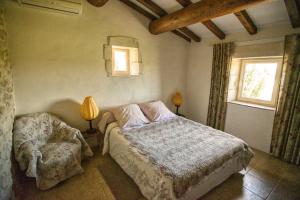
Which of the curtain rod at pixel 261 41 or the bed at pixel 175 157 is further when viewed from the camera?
the curtain rod at pixel 261 41

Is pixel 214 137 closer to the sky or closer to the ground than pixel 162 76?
closer to the ground

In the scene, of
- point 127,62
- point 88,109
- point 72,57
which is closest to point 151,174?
point 88,109

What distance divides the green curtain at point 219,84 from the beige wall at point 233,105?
0.13 metres

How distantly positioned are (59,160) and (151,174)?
3.65 feet

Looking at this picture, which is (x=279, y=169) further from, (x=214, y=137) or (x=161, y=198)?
(x=161, y=198)

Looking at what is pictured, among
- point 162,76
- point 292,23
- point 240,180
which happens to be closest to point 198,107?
point 162,76

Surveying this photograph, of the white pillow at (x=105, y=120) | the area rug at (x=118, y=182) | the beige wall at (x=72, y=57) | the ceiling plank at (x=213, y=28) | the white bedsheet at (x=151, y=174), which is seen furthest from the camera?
the ceiling plank at (x=213, y=28)

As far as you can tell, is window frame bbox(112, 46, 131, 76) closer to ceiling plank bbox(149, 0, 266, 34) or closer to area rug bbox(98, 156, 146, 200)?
ceiling plank bbox(149, 0, 266, 34)

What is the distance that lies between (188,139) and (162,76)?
1.73 metres

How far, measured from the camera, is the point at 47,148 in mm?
1961

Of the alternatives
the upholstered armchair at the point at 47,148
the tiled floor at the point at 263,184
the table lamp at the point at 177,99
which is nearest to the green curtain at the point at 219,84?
the table lamp at the point at 177,99

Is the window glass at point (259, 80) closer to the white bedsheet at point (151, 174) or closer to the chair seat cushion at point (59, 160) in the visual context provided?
the white bedsheet at point (151, 174)

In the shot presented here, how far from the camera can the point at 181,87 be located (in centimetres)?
381

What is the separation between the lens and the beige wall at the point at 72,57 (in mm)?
2068
